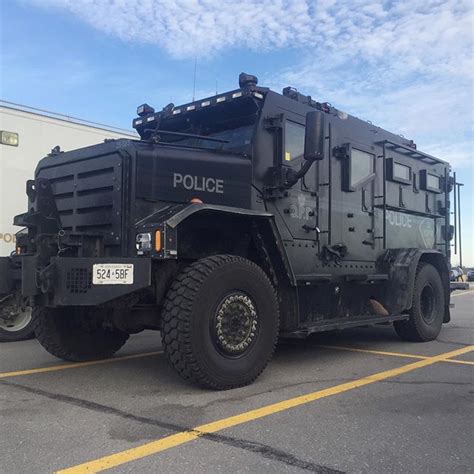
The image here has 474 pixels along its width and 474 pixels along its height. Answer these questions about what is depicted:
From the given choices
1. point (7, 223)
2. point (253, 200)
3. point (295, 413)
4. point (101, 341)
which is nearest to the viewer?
point (295, 413)

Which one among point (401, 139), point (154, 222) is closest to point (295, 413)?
point (154, 222)

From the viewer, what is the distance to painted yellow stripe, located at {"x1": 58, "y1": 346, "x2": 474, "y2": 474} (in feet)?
11.3

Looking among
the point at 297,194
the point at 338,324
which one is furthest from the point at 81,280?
the point at 338,324

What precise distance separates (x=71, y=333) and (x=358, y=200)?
427 centimetres

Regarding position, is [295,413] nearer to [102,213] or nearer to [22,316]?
[102,213]

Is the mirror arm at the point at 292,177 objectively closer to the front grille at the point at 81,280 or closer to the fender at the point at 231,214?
the fender at the point at 231,214

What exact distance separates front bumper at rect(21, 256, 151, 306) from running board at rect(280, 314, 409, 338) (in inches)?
82.5

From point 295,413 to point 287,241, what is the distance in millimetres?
2422

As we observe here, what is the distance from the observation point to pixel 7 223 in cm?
805

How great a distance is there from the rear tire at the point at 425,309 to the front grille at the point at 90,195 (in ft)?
16.2

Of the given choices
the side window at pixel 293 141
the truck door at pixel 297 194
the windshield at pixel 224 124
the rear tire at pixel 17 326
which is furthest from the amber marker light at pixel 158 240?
the rear tire at pixel 17 326

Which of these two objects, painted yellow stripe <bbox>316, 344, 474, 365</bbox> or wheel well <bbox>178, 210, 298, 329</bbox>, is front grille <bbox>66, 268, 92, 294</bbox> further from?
painted yellow stripe <bbox>316, 344, 474, 365</bbox>

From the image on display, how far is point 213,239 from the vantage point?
19.2 feet

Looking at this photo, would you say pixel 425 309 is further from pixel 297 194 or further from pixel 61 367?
pixel 61 367
